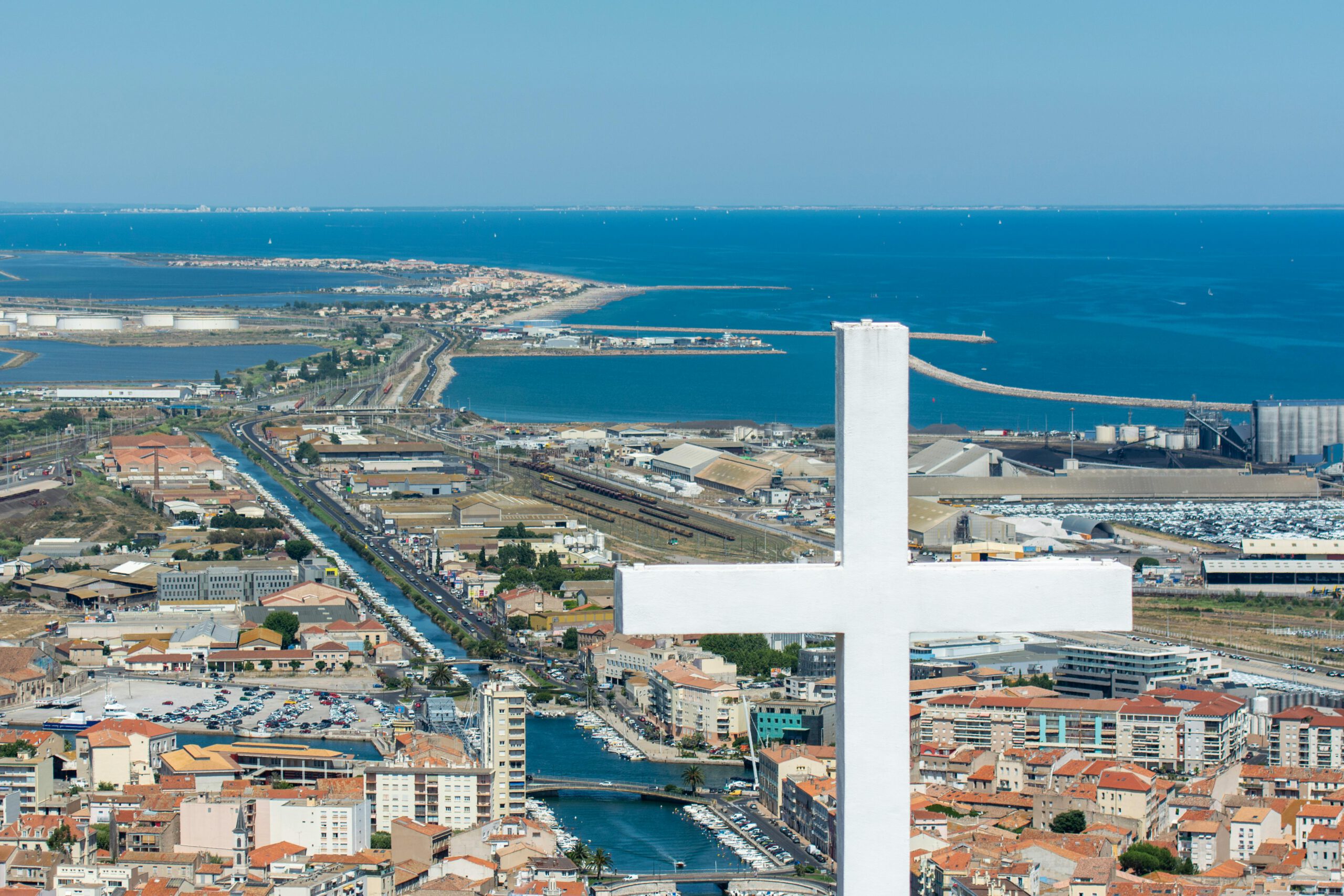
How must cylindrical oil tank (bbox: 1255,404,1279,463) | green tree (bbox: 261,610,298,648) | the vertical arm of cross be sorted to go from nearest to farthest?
1. the vertical arm of cross
2. green tree (bbox: 261,610,298,648)
3. cylindrical oil tank (bbox: 1255,404,1279,463)

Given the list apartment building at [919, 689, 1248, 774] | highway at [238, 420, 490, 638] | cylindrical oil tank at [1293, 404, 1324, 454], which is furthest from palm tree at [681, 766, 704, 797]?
cylindrical oil tank at [1293, 404, 1324, 454]

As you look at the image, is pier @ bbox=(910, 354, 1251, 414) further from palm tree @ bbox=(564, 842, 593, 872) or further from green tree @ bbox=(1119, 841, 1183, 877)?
palm tree @ bbox=(564, 842, 593, 872)

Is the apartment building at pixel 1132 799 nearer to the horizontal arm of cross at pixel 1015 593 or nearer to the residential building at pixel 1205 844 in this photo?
the residential building at pixel 1205 844

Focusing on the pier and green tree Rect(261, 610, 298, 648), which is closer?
green tree Rect(261, 610, 298, 648)

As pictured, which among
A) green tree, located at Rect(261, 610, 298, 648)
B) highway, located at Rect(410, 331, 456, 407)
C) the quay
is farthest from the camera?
the quay

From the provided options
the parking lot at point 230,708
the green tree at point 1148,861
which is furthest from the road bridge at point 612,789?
the green tree at point 1148,861

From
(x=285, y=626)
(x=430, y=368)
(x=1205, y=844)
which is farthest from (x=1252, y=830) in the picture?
(x=430, y=368)
